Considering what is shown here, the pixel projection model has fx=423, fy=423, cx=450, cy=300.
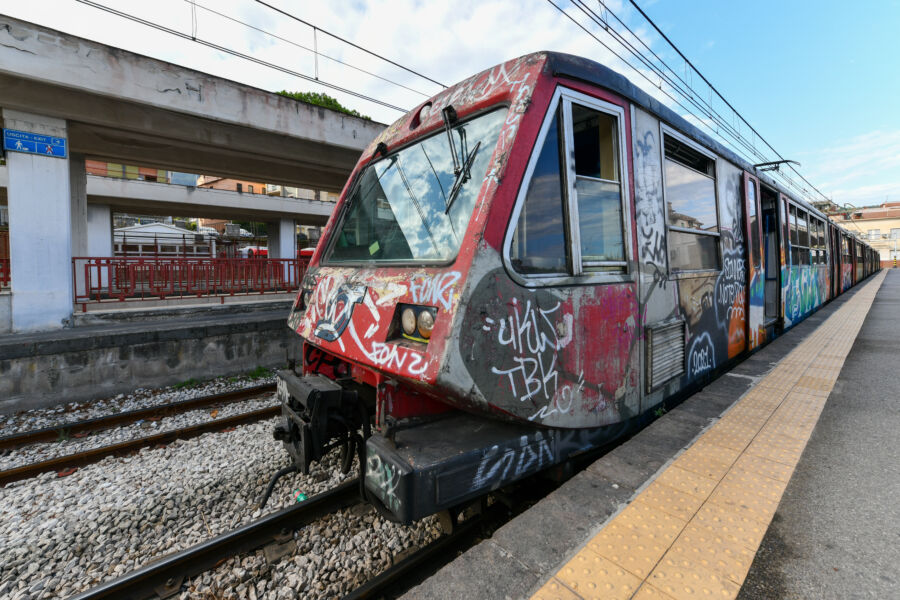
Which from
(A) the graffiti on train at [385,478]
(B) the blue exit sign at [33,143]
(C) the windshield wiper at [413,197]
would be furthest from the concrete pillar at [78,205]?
(A) the graffiti on train at [385,478]

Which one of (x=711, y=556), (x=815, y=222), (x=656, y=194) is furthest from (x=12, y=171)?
(x=815, y=222)

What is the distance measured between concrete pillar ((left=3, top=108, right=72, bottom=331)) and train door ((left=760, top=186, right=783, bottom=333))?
11.9m

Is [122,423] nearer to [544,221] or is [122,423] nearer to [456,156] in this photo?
[456,156]

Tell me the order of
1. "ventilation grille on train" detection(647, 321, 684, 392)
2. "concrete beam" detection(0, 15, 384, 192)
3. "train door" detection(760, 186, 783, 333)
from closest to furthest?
"ventilation grille on train" detection(647, 321, 684, 392) → "train door" detection(760, 186, 783, 333) → "concrete beam" detection(0, 15, 384, 192)

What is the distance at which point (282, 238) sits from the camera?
23266 millimetres

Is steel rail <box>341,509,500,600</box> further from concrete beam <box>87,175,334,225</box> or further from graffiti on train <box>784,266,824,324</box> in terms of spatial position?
concrete beam <box>87,175,334,225</box>

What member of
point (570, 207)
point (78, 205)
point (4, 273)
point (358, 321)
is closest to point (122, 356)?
point (4, 273)

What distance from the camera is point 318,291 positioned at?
10.8ft

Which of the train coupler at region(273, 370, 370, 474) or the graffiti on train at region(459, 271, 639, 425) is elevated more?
the graffiti on train at region(459, 271, 639, 425)

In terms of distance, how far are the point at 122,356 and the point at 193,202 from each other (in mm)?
15695

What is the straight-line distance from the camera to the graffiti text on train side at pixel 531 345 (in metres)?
2.18

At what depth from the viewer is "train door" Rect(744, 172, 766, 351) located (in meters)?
5.07

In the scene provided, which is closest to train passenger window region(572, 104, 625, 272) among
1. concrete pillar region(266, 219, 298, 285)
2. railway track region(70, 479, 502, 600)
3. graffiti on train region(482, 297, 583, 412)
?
graffiti on train region(482, 297, 583, 412)

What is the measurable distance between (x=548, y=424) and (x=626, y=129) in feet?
6.81
